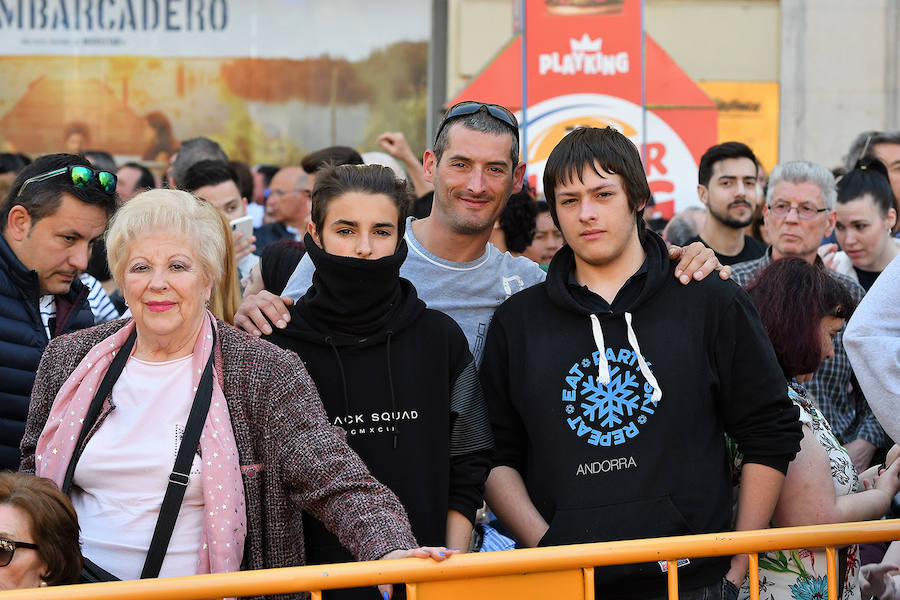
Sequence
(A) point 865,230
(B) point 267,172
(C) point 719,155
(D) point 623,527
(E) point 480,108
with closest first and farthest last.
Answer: (D) point 623,527 < (E) point 480,108 < (A) point 865,230 < (C) point 719,155 < (B) point 267,172

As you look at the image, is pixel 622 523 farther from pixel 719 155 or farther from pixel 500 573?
pixel 719 155

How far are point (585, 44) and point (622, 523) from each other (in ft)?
15.9

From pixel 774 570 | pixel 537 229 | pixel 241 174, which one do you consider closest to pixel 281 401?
pixel 774 570

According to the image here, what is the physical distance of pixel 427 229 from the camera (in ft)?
12.4

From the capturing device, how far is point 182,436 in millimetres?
2752

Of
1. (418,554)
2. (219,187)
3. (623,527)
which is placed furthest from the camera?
(219,187)

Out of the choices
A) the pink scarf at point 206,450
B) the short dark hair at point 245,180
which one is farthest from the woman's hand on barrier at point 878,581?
the short dark hair at point 245,180

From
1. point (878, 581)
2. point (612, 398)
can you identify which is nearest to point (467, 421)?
point (612, 398)

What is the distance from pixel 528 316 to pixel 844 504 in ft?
3.69

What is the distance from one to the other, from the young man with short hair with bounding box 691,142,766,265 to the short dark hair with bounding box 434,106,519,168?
2.58 metres

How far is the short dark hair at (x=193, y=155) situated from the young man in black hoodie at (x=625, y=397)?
3.46m

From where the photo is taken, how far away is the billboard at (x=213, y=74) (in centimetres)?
1145

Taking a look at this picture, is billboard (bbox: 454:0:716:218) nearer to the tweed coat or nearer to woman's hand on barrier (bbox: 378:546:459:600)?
the tweed coat

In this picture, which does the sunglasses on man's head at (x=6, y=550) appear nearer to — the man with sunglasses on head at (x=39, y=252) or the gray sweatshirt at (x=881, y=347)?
the man with sunglasses on head at (x=39, y=252)
